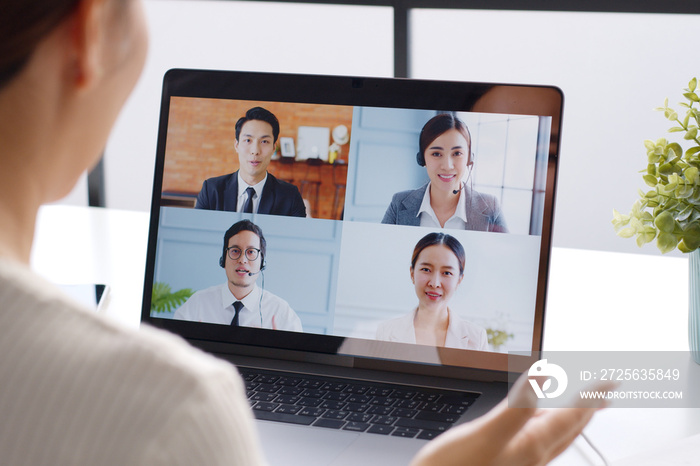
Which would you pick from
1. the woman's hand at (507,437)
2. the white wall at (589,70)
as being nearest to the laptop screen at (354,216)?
the woman's hand at (507,437)

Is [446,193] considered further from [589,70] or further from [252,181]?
[589,70]

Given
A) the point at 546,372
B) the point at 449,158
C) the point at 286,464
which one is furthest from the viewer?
the point at 449,158

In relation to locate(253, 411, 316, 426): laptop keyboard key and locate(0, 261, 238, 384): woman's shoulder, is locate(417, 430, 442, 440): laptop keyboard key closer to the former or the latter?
locate(253, 411, 316, 426): laptop keyboard key

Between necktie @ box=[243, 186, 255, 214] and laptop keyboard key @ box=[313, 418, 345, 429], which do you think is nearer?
laptop keyboard key @ box=[313, 418, 345, 429]

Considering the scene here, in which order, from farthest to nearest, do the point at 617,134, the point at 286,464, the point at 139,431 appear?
the point at 617,134 → the point at 286,464 → the point at 139,431

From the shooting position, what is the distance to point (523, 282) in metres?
0.83

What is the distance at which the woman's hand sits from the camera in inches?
14.8

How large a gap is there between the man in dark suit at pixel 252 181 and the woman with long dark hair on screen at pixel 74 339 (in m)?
0.58

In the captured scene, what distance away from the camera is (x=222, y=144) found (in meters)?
0.94

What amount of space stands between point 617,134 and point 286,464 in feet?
15.8

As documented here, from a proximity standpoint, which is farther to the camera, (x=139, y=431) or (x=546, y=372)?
(x=546, y=372)

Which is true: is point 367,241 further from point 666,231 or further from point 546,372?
point 666,231

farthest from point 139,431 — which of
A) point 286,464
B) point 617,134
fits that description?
point 617,134

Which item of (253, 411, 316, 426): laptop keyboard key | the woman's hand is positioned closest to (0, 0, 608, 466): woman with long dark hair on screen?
the woman's hand
